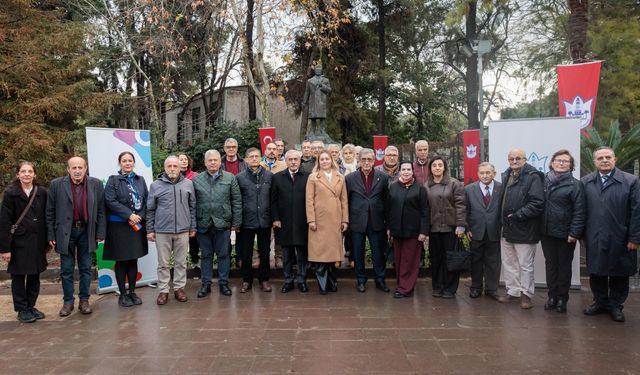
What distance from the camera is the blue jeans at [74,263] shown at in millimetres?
5410

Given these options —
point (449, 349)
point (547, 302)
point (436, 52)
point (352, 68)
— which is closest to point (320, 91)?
point (547, 302)

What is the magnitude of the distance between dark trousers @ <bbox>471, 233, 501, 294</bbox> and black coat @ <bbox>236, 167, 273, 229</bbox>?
2.73 m

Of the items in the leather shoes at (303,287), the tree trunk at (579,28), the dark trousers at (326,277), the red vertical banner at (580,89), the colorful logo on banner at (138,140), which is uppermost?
the tree trunk at (579,28)

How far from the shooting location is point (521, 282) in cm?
557

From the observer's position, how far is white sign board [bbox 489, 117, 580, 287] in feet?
20.3

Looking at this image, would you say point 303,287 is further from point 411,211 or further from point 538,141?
point 538,141

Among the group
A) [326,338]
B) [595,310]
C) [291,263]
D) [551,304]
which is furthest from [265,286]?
[595,310]

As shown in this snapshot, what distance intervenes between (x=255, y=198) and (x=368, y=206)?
151 centimetres

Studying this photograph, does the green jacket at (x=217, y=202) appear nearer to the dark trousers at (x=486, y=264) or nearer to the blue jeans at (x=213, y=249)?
the blue jeans at (x=213, y=249)

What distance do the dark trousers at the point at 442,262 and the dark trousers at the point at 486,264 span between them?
0.24 metres

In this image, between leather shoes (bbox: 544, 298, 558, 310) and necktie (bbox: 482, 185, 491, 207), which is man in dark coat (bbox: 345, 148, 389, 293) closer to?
necktie (bbox: 482, 185, 491, 207)

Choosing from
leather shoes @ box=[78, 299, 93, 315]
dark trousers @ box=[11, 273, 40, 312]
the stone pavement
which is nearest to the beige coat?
the stone pavement

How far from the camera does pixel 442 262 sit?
6043 millimetres

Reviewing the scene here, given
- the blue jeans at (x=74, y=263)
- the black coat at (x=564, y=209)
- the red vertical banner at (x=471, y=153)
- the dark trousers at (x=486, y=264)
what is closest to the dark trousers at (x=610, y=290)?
the black coat at (x=564, y=209)
